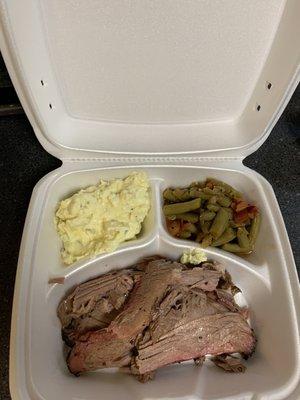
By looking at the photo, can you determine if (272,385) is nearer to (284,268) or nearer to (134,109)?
(284,268)

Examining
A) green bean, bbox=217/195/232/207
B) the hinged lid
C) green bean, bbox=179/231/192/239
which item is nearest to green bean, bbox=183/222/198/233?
green bean, bbox=179/231/192/239

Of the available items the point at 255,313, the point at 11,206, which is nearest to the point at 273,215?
the point at 255,313

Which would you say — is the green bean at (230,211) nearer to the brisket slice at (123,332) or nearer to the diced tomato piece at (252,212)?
the diced tomato piece at (252,212)

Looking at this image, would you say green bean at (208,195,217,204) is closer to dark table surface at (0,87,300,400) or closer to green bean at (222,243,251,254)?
green bean at (222,243,251,254)

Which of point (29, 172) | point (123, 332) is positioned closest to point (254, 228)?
point (123, 332)

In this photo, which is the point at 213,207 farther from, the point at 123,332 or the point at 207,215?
the point at 123,332

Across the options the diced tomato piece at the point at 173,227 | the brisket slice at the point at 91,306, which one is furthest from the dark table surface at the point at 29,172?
the diced tomato piece at the point at 173,227
